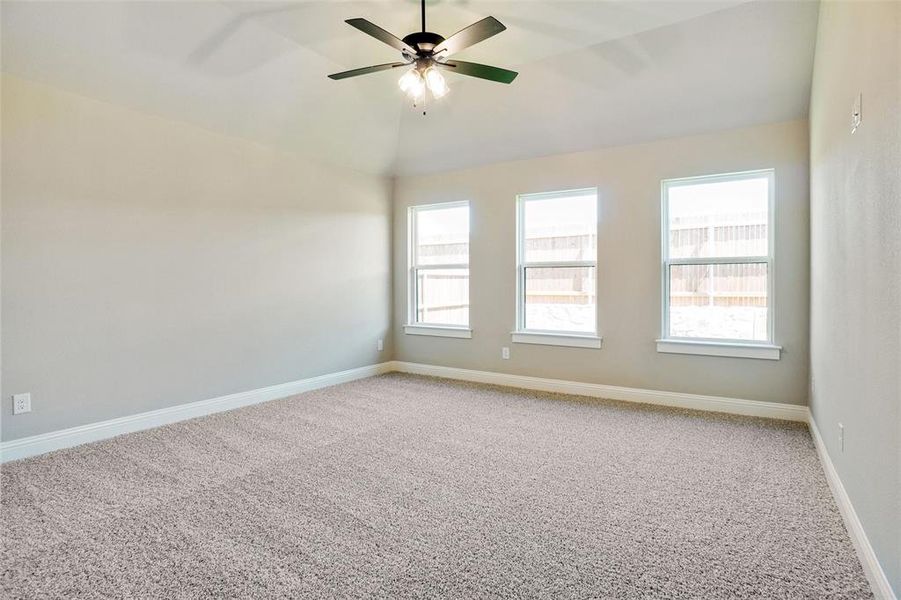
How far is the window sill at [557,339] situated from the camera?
189 inches

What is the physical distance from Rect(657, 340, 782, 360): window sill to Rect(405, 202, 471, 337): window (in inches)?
85.4

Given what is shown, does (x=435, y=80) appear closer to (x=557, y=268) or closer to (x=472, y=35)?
(x=472, y=35)

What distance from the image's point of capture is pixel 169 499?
2.50 metres

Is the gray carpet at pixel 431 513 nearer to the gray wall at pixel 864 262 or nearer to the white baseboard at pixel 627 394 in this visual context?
the white baseboard at pixel 627 394

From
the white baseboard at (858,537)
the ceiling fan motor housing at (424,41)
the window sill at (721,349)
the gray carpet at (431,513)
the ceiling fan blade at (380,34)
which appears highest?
the ceiling fan motor housing at (424,41)

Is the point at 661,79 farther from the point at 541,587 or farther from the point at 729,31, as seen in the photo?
the point at 541,587

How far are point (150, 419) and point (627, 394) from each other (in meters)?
4.18

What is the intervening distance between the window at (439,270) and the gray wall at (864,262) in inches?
137

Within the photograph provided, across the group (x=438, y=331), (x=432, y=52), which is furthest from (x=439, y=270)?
(x=432, y=52)

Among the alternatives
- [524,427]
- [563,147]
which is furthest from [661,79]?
[524,427]

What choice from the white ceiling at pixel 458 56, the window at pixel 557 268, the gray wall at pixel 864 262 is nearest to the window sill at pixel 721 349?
the window at pixel 557 268

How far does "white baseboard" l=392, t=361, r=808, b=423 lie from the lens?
3.99 m

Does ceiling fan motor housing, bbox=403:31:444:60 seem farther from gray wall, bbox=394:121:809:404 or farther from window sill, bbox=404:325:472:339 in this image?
window sill, bbox=404:325:472:339

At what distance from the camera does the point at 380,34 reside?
2.61m
